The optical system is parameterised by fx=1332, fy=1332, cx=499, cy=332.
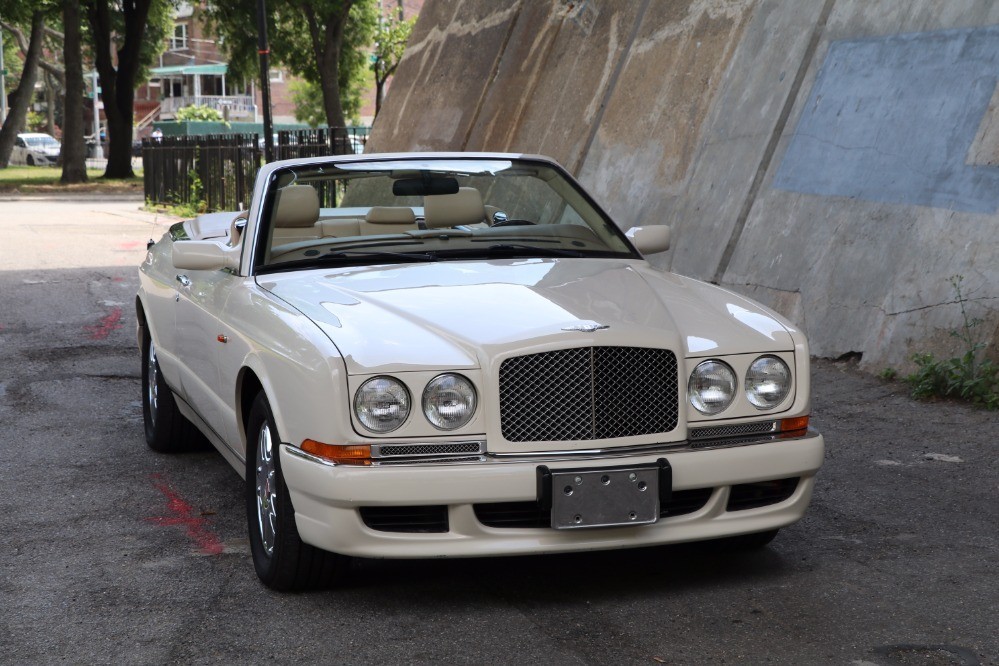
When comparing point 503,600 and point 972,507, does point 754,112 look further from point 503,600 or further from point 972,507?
point 503,600

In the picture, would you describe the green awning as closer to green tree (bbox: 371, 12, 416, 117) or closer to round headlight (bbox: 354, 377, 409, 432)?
green tree (bbox: 371, 12, 416, 117)

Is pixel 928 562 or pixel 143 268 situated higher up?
pixel 143 268

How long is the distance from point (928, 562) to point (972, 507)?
89 centimetres

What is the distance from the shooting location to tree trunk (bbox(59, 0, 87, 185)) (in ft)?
137

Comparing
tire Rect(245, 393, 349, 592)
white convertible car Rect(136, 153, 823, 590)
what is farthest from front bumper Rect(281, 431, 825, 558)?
tire Rect(245, 393, 349, 592)

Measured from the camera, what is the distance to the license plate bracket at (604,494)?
4039 millimetres

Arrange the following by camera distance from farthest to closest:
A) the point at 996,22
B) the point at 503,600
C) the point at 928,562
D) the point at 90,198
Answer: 1. the point at 90,198
2. the point at 996,22
3. the point at 928,562
4. the point at 503,600

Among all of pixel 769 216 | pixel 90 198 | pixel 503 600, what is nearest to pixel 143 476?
pixel 503 600

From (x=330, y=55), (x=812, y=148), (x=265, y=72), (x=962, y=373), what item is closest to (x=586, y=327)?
(x=962, y=373)

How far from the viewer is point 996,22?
8344 millimetres

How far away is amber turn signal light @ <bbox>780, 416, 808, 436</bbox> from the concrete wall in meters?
3.46

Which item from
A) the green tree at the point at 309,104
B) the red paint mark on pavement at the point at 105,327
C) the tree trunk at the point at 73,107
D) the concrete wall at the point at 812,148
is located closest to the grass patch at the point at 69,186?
the tree trunk at the point at 73,107

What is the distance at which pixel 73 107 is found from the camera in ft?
142

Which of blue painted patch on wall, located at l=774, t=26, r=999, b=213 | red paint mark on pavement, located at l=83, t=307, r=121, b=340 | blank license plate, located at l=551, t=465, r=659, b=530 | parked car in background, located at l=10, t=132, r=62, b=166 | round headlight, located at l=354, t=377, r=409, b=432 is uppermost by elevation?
blue painted patch on wall, located at l=774, t=26, r=999, b=213
